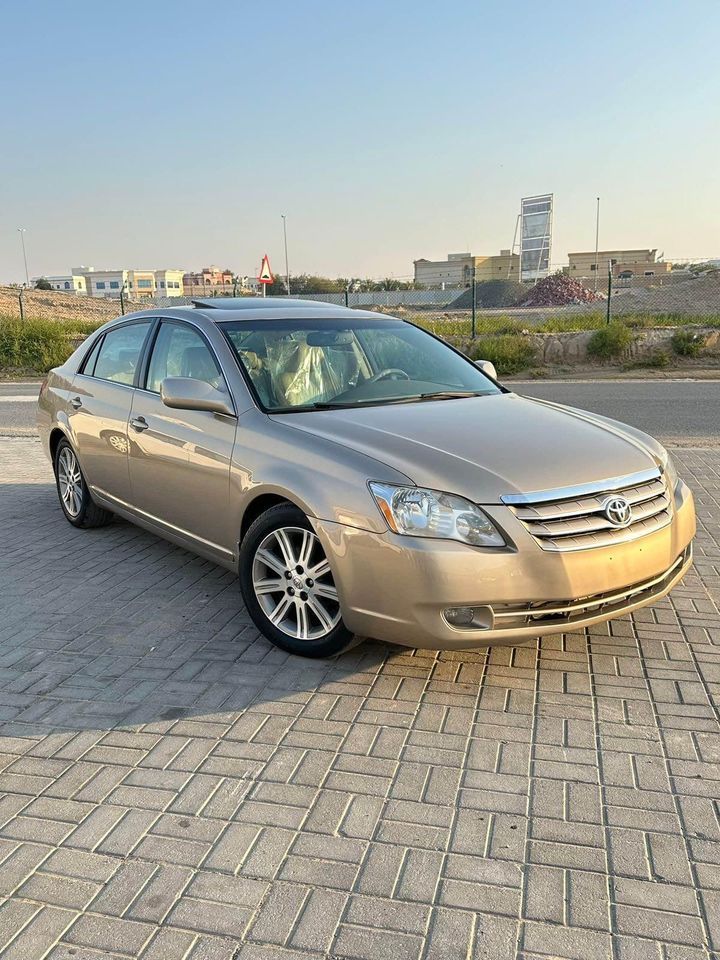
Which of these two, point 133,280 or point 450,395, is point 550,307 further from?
point 133,280

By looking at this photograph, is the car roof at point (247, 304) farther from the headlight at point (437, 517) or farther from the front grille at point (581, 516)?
the front grille at point (581, 516)

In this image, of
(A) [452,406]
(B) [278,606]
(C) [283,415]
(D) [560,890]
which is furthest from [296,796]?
(A) [452,406]

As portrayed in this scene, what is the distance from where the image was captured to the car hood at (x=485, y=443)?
3418 mm

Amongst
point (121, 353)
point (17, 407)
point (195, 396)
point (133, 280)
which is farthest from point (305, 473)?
point (133, 280)

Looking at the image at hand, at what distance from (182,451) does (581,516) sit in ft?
7.48

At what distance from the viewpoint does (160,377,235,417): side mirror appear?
14.0 ft

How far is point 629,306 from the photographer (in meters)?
23.1

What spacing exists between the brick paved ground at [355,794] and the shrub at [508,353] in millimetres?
13810

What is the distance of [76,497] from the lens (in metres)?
6.21

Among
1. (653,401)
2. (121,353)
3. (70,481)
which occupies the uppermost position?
(121,353)

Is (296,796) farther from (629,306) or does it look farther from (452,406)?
(629,306)

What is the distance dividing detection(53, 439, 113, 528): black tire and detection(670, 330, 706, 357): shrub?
14.7 m

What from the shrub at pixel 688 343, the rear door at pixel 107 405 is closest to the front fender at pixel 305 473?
the rear door at pixel 107 405

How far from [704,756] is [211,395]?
9.32ft
